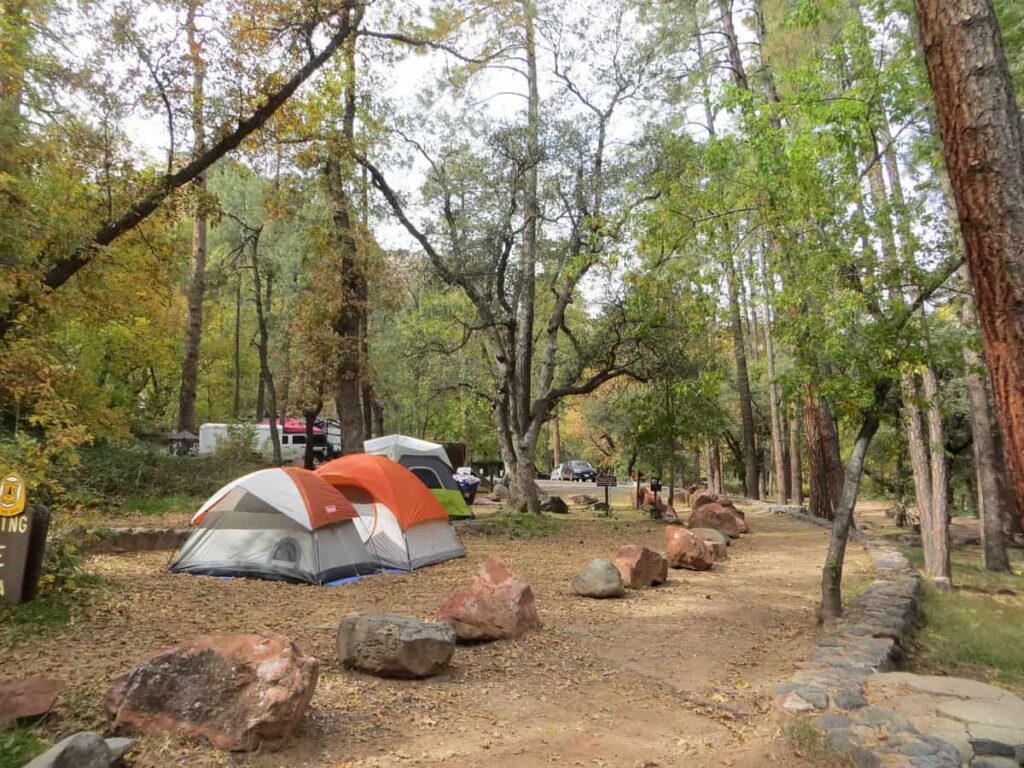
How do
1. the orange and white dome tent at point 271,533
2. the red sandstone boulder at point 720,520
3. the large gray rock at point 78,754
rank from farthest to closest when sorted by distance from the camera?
the red sandstone boulder at point 720,520 < the orange and white dome tent at point 271,533 < the large gray rock at point 78,754

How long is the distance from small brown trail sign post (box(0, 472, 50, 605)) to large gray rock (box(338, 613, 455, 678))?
8.27ft

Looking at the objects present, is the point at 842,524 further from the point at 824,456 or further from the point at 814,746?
the point at 824,456

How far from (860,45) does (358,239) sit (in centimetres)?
941

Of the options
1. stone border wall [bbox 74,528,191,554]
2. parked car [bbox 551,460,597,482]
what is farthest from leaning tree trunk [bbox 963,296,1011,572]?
parked car [bbox 551,460,597,482]

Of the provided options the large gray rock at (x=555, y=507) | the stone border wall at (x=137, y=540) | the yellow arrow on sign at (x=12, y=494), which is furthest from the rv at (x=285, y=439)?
the yellow arrow on sign at (x=12, y=494)

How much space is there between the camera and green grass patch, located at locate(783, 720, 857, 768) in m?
3.77

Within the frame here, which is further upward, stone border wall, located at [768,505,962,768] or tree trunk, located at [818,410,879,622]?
tree trunk, located at [818,410,879,622]

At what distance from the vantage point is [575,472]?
134 ft

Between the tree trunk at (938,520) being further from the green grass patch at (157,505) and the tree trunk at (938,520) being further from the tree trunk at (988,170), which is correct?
the green grass patch at (157,505)

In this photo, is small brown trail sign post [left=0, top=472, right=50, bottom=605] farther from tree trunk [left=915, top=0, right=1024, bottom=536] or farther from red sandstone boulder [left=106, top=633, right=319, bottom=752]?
tree trunk [left=915, top=0, right=1024, bottom=536]

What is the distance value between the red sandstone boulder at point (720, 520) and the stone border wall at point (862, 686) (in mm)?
6228

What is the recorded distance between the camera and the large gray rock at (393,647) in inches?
193

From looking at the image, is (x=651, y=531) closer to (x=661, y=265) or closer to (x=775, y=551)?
(x=775, y=551)

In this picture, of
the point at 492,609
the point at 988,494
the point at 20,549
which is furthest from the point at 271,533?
the point at 988,494
